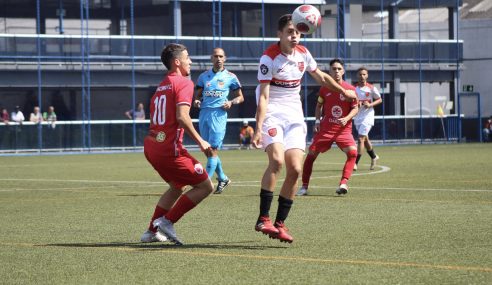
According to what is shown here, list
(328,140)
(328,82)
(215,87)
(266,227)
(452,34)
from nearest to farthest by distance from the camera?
(266,227) → (328,82) → (328,140) → (215,87) → (452,34)

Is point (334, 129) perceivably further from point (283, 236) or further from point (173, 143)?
point (283, 236)

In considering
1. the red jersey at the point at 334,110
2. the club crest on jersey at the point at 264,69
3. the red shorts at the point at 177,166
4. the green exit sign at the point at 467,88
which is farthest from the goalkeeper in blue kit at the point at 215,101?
the green exit sign at the point at 467,88

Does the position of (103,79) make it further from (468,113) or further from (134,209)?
(134,209)

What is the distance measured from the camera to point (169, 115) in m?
10.1

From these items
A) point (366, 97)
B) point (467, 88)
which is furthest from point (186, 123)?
point (467, 88)

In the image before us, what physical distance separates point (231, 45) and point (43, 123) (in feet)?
33.2

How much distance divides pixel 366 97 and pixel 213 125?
7.59 meters

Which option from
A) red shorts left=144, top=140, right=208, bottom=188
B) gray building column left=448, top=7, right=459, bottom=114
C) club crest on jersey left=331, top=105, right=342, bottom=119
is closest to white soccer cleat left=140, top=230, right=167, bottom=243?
red shorts left=144, top=140, right=208, bottom=188

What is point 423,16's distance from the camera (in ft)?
280

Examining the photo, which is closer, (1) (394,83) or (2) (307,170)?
(2) (307,170)

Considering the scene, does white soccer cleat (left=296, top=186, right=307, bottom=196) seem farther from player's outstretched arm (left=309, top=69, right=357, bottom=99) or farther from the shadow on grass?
the shadow on grass

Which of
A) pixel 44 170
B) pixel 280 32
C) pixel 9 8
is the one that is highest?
pixel 9 8

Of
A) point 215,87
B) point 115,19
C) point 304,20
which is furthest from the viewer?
point 115,19

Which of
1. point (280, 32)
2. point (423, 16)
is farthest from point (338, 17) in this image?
point (280, 32)
